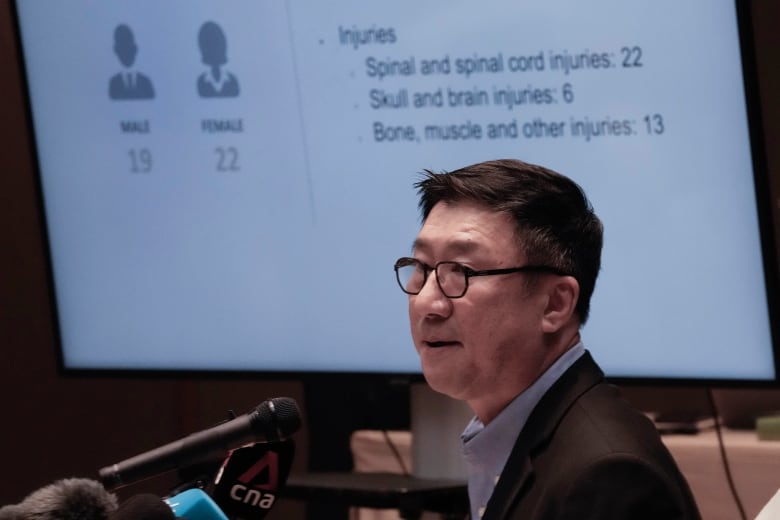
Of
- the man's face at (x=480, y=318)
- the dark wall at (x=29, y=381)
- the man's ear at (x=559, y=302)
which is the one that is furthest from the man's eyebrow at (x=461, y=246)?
the dark wall at (x=29, y=381)

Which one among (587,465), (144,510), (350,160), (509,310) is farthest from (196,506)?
(350,160)

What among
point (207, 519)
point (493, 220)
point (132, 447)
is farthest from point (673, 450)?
point (132, 447)

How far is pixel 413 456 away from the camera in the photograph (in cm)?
336

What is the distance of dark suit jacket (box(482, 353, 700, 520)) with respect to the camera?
180 cm

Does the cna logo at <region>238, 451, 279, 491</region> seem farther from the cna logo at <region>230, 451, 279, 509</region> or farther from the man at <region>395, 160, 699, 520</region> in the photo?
the man at <region>395, 160, 699, 520</region>

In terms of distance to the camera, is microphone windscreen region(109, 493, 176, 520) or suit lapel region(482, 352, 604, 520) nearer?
microphone windscreen region(109, 493, 176, 520)

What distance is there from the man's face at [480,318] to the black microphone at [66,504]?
72 centimetres

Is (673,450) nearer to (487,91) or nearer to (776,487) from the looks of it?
(776,487)

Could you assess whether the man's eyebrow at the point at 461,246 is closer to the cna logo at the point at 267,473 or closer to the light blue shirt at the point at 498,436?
the light blue shirt at the point at 498,436

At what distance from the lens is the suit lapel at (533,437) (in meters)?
2.00

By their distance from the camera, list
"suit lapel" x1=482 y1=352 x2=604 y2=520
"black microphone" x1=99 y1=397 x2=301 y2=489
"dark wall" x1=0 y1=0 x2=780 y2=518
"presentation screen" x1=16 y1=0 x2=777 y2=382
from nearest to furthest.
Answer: "black microphone" x1=99 y1=397 x2=301 y2=489 < "suit lapel" x1=482 y1=352 x2=604 y2=520 < "presentation screen" x1=16 y1=0 x2=777 y2=382 < "dark wall" x1=0 y1=0 x2=780 y2=518

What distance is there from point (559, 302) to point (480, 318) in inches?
5.0

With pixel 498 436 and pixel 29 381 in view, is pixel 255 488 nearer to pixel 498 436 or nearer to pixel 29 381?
pixel 498 436

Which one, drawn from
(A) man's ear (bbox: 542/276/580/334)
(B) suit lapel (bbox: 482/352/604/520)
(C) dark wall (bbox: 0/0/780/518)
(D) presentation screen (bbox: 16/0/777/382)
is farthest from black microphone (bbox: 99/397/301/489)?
(C) dark wall (bbox: 0/0/780/518)
